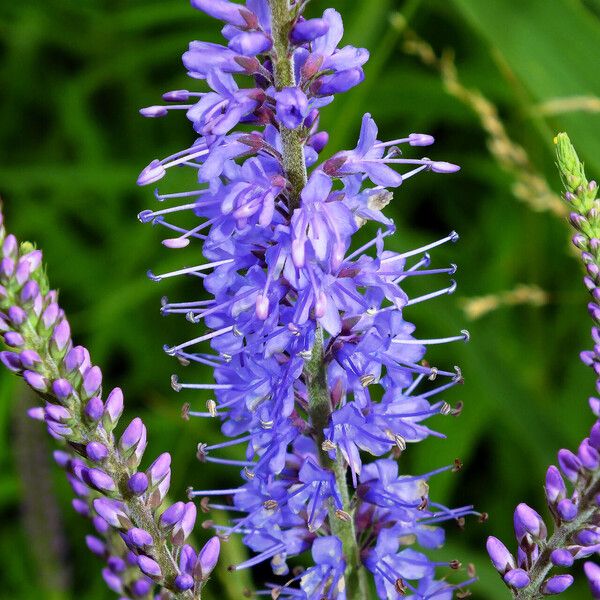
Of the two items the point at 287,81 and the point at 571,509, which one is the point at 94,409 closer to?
the point at 287,81

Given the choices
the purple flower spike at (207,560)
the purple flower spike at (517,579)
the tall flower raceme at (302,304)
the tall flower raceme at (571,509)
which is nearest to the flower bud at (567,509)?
Result: the tall flower raceme at (571,509)

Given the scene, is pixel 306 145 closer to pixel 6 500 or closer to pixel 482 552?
pixel 482 552

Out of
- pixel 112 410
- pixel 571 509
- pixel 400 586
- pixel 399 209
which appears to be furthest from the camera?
pixel 399 209

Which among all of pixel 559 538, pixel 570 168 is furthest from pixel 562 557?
pixel 570 168

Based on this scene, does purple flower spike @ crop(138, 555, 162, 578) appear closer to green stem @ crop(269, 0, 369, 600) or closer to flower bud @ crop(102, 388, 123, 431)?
flower bud @ crop(102, 388, 123, 431)

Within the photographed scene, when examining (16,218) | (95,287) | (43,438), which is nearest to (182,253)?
(95,287)

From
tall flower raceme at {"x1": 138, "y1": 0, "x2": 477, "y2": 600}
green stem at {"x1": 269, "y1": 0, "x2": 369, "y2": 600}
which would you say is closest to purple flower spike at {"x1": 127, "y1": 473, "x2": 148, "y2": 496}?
tall flower raceme at {"x1": 138, "y1": 0, "x2": 477, "y2": 600}
